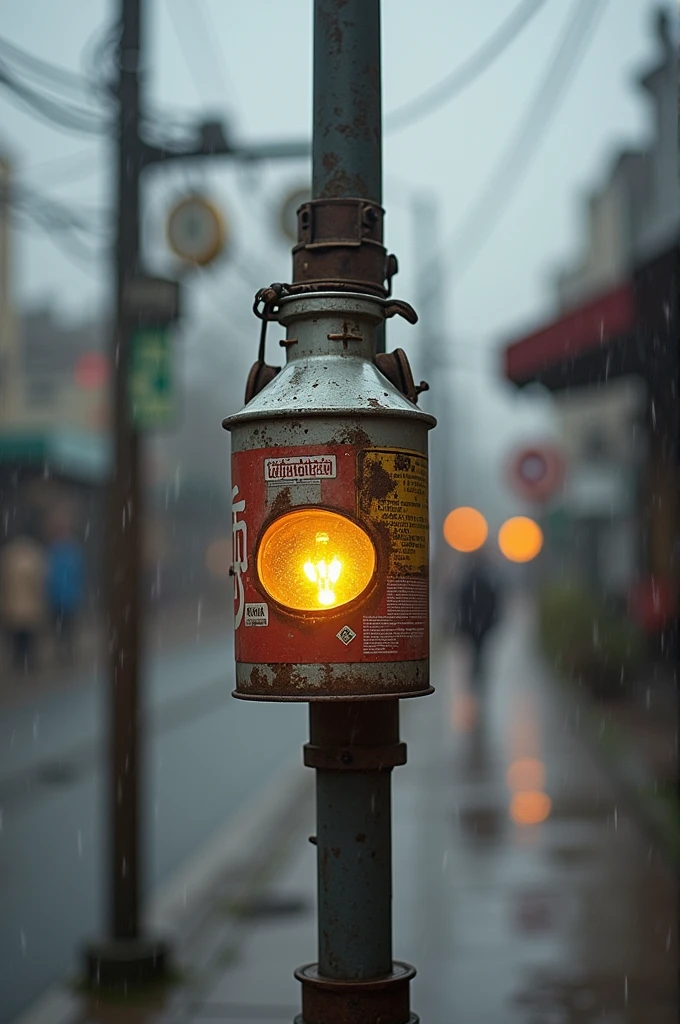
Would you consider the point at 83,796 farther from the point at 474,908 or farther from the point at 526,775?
the point at 474,908

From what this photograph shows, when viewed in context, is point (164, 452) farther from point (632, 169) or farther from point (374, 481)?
point (374, 481)

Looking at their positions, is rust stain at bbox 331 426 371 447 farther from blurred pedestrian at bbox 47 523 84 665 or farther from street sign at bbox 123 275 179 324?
blurred pedestrian at bbox 47 523 84 665

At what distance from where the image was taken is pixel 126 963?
6621 millimetres

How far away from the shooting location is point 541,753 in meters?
14.2

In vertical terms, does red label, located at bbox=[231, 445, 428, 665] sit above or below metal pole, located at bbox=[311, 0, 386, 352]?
below

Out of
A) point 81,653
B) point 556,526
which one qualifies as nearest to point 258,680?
point 556,526

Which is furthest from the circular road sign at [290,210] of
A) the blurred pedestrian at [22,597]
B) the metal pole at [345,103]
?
the metal pole at [345,103]

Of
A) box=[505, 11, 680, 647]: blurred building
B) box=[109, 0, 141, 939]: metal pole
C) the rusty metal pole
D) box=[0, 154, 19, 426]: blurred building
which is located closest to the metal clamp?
the rusty metal pole

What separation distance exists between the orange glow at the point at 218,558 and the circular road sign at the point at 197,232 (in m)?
55.2

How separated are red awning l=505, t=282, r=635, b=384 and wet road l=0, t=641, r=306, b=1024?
16.1 feet

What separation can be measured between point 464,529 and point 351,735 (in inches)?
960

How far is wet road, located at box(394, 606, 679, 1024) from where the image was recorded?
634cm

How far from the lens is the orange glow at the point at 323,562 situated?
2965 mm

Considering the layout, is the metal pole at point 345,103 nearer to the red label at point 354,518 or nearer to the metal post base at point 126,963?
the red label at point 354,518
